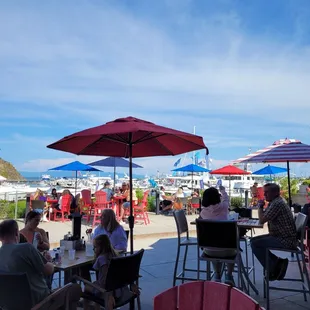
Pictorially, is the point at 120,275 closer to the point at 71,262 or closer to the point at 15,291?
the point at 71,262

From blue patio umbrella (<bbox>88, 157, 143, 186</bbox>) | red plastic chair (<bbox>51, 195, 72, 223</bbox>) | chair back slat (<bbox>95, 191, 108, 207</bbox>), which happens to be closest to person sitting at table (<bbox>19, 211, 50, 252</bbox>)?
chair back slat (<bbox>95, 191, 108, 207</bbox>)

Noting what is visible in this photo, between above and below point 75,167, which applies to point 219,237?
below

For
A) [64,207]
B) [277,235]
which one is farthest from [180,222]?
[64,207]

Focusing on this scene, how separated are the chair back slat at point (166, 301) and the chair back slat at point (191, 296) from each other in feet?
0.11

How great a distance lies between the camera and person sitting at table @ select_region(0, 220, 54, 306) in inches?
109

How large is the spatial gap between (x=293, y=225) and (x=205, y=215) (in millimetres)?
1152

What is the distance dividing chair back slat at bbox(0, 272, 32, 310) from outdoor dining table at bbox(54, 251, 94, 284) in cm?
70

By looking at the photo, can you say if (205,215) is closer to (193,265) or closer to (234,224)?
(234,224)

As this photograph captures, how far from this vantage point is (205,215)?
191 inches

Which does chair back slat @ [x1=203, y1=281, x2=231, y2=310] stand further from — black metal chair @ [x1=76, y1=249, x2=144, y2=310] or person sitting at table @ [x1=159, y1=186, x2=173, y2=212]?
person sitting at table @ [x1=159, y1=186, x2=173, y2=212]

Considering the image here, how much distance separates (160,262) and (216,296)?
16.2 ft

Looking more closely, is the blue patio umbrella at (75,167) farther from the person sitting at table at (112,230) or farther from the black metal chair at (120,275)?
the black metal chair at (120,275)

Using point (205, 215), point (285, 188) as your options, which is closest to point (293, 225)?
point (205, 215)

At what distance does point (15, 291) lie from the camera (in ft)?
8.40
